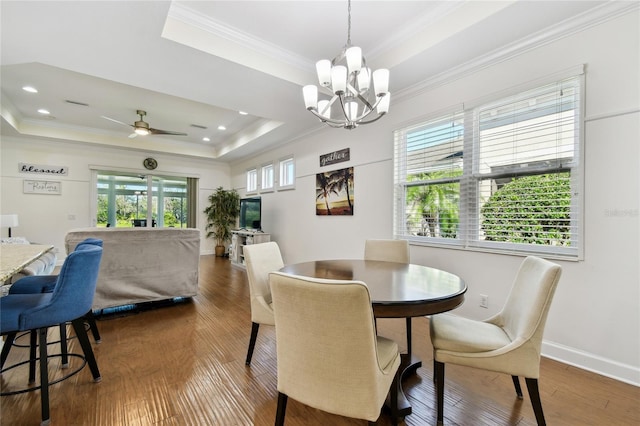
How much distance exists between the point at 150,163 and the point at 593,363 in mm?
8762

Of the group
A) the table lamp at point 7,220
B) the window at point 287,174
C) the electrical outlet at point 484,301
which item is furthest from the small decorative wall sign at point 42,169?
the electrical outlet at point 484,301

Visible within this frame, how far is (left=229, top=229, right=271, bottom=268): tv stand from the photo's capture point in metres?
5.79

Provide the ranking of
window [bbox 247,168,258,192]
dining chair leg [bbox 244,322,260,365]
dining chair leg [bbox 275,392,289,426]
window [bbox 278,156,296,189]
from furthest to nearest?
window [bbox 247,168,258,192] < window [bbox 278,156,296,189] < dining chair leg [bbox 244,322,260,365] < dining chair leg [bbox 275,392,289,426]

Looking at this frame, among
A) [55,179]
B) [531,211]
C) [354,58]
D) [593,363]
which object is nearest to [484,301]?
[593,363]

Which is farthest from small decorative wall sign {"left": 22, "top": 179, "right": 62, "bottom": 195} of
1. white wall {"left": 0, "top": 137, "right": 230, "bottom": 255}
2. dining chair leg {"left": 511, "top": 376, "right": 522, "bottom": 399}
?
dining chair leg {"left": 511, "top": 376, "right": 522, "bottom": 399}

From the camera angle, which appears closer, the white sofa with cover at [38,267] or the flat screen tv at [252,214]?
the white sofa with cover at [38,267]

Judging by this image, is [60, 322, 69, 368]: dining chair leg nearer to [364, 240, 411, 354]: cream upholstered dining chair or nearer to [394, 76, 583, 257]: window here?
[364, 240, 411, 354]: cream upholstered dining chair

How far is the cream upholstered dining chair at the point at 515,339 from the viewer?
1.40m

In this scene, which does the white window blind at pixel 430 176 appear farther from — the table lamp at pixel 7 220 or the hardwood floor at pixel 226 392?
the table lamp at pixel 7 220

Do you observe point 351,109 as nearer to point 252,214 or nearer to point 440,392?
point 440,392

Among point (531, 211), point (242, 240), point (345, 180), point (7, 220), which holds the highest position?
point (345, 180)

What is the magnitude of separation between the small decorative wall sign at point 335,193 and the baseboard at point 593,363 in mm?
2685

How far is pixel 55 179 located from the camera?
20.0 feet

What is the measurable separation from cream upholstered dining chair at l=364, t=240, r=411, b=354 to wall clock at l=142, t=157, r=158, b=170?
22.4 ft
